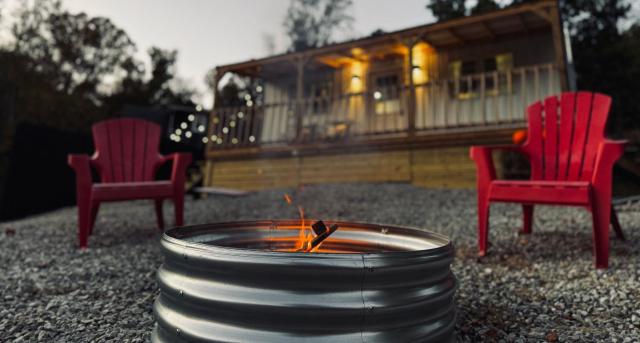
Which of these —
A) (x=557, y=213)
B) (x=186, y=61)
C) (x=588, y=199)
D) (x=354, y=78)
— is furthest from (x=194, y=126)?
(x=588, y=199)

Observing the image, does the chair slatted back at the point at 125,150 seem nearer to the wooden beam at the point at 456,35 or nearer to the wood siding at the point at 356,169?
the wood siding at the point at 356,169

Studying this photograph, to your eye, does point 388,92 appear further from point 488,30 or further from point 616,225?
point 616,225

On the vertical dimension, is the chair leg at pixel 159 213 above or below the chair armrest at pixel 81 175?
below

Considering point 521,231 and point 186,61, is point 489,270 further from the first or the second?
point 186,61

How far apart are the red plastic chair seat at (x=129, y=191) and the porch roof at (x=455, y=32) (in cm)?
544

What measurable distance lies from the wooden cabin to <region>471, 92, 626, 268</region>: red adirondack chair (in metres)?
3.27

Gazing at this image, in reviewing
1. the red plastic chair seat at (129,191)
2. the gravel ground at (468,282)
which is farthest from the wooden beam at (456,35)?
the red plastic chair seat at (129,191)

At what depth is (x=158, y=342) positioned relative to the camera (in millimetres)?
1133

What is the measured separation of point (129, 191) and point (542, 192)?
2.91 metres

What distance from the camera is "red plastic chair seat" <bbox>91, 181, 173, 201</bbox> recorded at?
3029 millimetres

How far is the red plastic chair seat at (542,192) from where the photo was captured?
2266 mm

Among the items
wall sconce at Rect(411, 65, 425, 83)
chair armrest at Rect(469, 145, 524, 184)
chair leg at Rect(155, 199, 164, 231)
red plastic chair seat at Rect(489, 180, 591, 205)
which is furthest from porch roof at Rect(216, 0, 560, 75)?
chair leg at Rect(155, 199, 164, 231)

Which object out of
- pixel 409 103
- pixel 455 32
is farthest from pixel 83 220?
pixel 455 32

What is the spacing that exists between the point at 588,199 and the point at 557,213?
2.13 meters
